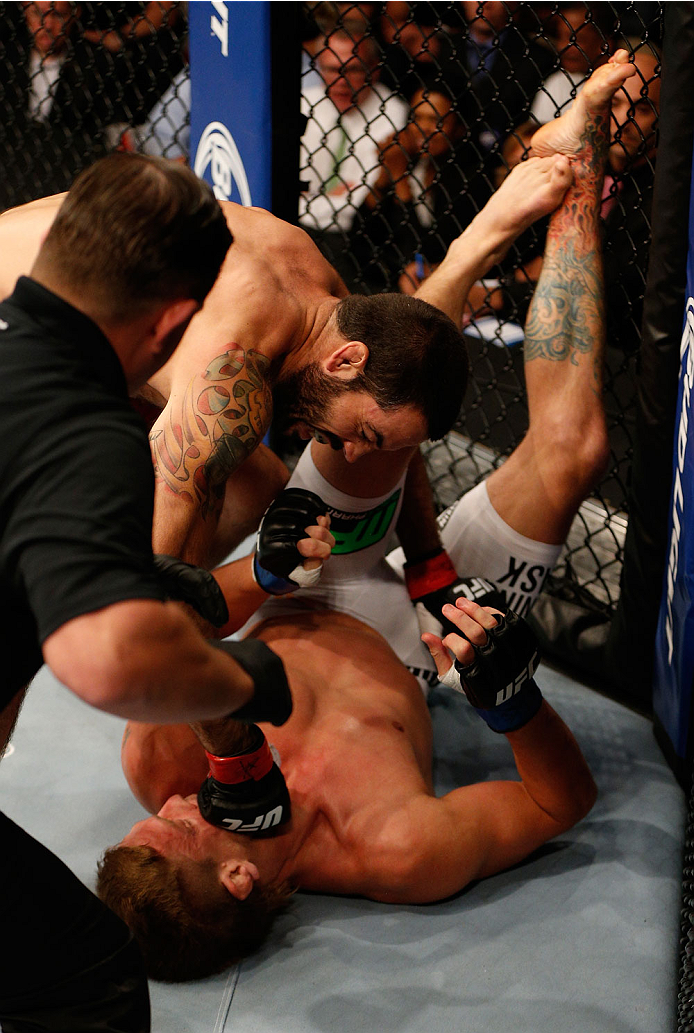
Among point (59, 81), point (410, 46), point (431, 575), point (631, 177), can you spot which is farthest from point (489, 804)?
point (59, 81)

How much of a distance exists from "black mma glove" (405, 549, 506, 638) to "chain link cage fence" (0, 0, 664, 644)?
1.20 feet

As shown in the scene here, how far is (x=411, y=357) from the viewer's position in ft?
4.91

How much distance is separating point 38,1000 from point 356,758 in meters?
0.68

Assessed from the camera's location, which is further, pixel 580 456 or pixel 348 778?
pixel 580 456

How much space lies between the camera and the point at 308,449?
6.31 ft

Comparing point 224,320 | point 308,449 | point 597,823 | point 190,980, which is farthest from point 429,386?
point 190,980

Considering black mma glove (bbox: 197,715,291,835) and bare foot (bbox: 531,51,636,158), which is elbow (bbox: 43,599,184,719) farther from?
bare foot (bbox: 531,51,636,158)

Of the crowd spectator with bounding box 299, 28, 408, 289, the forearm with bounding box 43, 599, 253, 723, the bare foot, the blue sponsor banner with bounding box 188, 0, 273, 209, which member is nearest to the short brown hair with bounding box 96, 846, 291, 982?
the forearm with bounding box 43, 599, 253, 723

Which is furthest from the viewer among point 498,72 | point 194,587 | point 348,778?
point 498,72

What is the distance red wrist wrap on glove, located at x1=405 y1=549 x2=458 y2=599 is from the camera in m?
1.92

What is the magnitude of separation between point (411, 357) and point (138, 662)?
89 centimetres

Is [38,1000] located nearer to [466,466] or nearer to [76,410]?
[76,410]

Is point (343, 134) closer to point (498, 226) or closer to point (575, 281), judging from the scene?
point (498, 226)

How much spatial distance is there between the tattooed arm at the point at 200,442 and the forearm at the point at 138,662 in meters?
0.63
